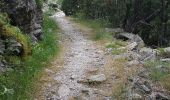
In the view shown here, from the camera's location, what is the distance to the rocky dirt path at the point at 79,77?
1046cm

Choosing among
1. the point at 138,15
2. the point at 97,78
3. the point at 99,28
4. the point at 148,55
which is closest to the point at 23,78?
the point at 97,78

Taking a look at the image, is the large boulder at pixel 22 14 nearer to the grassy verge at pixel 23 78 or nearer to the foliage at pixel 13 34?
the grassy verge at pixel 23 78

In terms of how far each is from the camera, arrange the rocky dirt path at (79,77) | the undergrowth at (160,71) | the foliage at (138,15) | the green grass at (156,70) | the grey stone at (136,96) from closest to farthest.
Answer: the grey stone at (136,96) → the rocky dirt path at (79,77) → the undergrowth at (160,71) → the green grass at (156,70) → the foliage at (138,15)

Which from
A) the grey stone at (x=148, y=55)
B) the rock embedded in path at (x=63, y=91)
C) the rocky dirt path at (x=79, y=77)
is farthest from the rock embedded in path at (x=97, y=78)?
the grey stone at (x=148, y=55)

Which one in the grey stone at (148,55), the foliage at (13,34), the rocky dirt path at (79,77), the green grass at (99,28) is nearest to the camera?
the rocky dirt path at (79,77)

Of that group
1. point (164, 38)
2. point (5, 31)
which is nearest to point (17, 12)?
point (5, 31)

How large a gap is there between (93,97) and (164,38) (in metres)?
21.6

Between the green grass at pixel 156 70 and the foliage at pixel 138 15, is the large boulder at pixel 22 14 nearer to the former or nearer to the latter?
the green grass at pixel 156 70

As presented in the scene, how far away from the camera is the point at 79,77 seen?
12023 millimetres

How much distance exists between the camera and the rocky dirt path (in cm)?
1046

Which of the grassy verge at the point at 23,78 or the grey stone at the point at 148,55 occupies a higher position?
the grassy verge at the point at 23,78

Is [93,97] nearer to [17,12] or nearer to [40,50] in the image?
[40,50]

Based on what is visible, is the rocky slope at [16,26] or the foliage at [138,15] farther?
the foliage at [138,15]

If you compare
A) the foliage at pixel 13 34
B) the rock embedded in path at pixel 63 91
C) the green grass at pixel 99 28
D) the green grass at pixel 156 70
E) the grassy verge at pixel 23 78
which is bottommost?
the green grass at pixel 99 28
